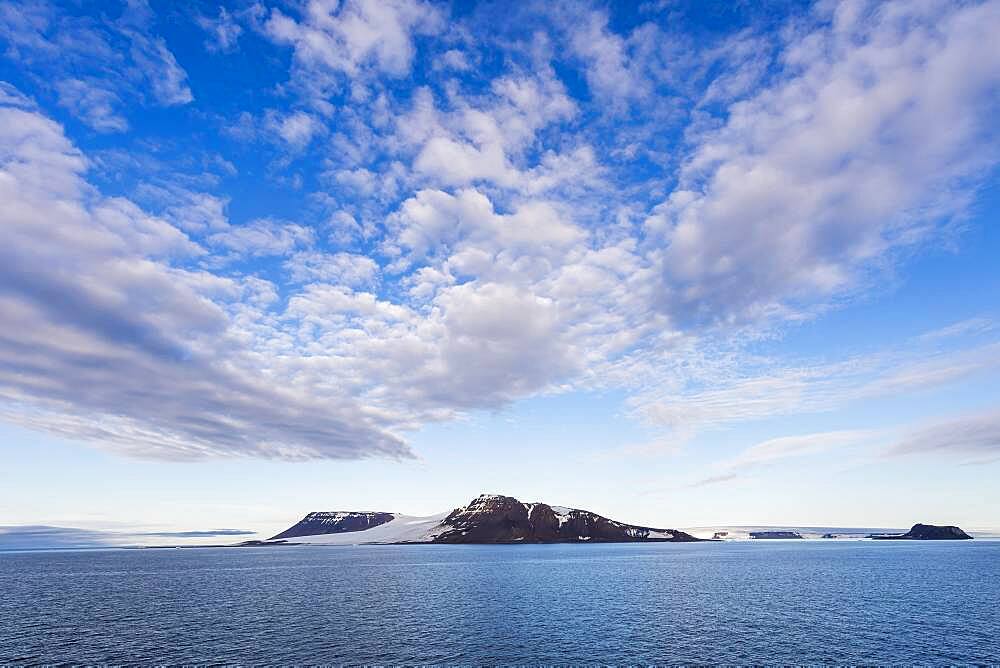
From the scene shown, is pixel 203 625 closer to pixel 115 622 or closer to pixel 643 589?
pixel 115 622

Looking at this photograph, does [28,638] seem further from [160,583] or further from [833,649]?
[833,649]

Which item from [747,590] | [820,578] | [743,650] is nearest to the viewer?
[743,650]

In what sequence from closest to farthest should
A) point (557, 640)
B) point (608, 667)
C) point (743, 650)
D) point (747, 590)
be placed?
1. point (608, 667)
2. point (743, 650)
3. point (557, 640)
4. point (747, 590)

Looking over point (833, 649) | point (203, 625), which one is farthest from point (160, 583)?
point (833, 649)

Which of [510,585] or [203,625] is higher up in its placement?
[510,585]

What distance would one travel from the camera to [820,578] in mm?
132375

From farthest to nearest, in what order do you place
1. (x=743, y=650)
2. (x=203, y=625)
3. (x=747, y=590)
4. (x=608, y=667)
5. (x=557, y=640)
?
(x=747, y=590)
(x=203, y=625)
(x=557, y=640)
(x=743, y=650)
(x=608, y=667)

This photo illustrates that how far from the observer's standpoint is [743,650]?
5675 centimetres

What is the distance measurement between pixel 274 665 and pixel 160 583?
105270 millimetres

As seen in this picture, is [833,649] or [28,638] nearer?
[833,649]

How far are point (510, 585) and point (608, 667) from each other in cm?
7483

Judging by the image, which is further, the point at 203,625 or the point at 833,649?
the point at 203,625

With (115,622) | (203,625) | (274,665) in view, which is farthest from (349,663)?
(115,622)

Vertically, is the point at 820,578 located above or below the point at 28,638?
above
